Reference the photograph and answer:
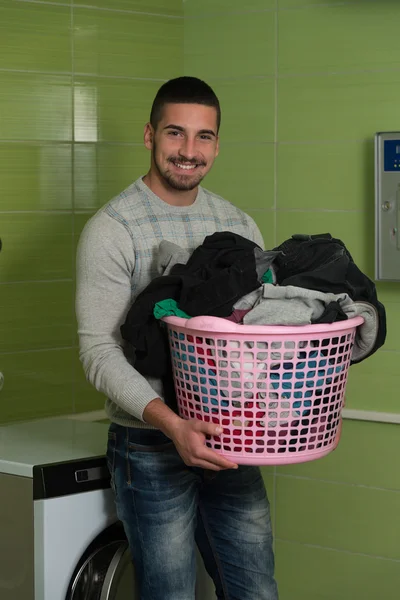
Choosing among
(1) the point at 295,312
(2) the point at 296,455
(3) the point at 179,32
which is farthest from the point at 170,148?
(3) the point at 179,32

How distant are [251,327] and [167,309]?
21 cm

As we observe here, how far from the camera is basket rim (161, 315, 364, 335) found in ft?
5.03

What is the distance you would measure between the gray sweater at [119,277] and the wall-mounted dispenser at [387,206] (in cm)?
90

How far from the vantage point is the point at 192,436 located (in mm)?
1621

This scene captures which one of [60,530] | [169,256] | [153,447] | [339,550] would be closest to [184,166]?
[169,256]

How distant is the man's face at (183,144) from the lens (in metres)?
1.89

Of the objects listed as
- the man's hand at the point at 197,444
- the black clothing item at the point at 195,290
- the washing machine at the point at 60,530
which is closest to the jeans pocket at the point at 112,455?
the washing machine at the point at 60,530

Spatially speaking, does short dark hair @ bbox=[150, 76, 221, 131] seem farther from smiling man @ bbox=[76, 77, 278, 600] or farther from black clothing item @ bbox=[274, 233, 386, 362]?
black clothing item @ bbox=[274, 233, 386, 362]

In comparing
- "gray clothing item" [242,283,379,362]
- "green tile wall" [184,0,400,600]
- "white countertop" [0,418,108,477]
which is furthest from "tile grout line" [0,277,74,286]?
"gray clothing item" [242,283,379,362]

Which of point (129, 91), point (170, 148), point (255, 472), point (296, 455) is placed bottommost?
point (255, 472)

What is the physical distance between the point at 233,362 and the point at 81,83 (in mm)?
1527

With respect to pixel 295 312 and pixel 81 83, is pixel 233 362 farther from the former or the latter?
pixel 81 83

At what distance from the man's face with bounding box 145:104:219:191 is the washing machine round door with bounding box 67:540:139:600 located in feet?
2.91

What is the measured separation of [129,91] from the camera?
9.52ft
